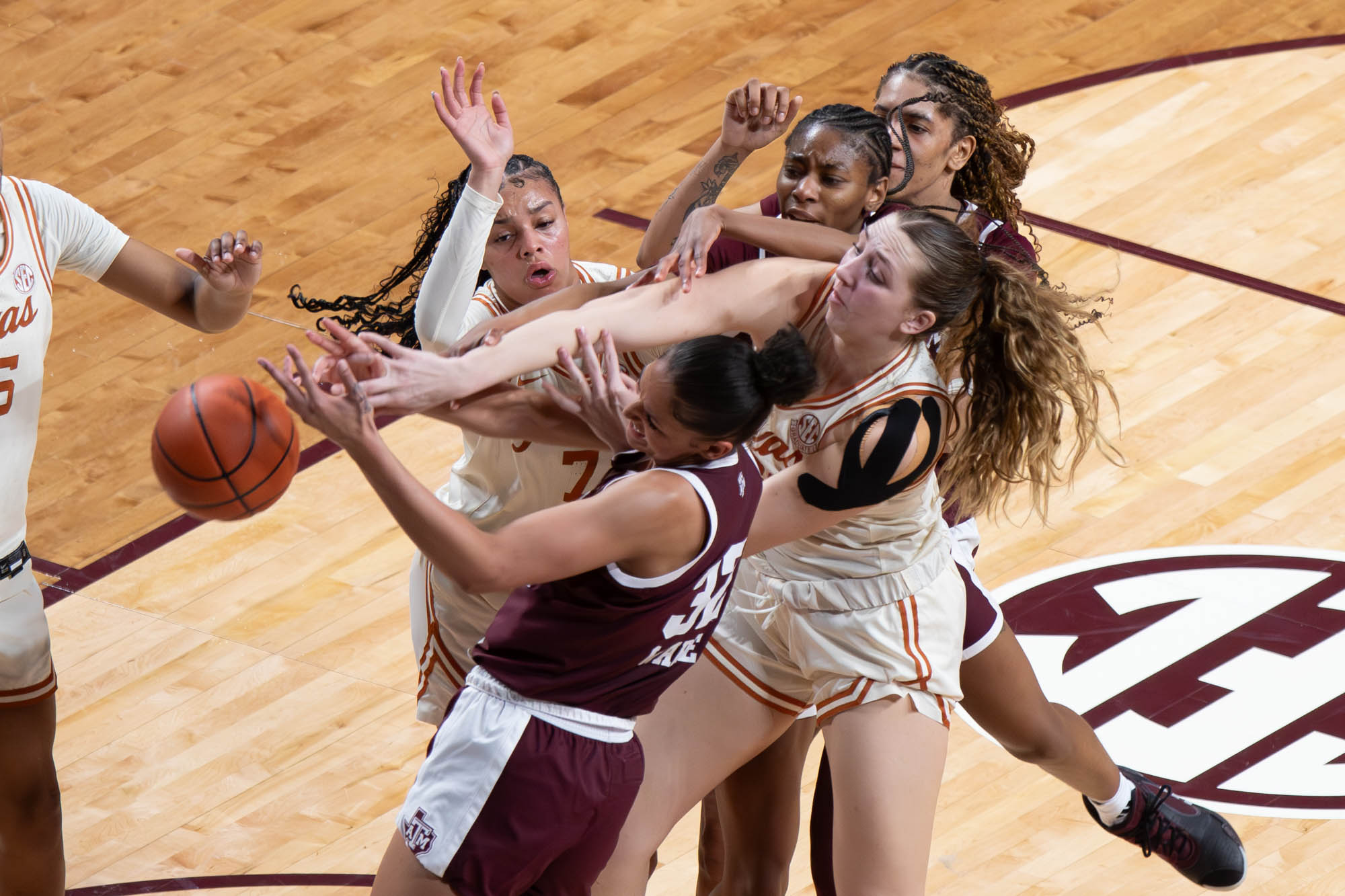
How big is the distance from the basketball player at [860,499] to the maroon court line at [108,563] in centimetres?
257

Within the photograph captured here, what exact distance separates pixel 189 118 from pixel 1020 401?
252 inches

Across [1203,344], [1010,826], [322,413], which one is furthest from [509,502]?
[1203,344]

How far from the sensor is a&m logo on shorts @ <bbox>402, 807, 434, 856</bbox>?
4.09 metres

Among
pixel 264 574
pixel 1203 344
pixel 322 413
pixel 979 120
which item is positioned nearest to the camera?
pixel 322 413

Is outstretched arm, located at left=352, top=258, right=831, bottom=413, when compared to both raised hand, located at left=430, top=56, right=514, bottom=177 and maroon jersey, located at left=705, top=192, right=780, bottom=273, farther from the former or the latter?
raised hand, located at left=430, top=56, right=514, bottom=177

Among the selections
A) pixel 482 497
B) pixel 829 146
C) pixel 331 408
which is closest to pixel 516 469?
pixel 482 497

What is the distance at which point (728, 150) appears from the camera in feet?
16.5

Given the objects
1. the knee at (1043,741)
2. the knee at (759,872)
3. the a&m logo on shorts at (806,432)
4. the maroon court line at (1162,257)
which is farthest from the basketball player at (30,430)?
the maroon court line at (1162,257)

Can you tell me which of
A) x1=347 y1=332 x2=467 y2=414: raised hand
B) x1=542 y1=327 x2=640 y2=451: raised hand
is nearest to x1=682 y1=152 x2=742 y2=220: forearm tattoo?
x1=542 y1=327 x2=640 y2=451: raised hand

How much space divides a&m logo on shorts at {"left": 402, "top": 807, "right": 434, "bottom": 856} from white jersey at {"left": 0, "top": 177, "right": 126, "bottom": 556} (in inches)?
58.9

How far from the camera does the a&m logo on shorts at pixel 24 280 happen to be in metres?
4.90

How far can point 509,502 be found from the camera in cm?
507

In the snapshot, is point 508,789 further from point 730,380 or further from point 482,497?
point 482,497

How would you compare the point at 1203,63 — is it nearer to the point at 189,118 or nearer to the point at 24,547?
the point at 189,118
